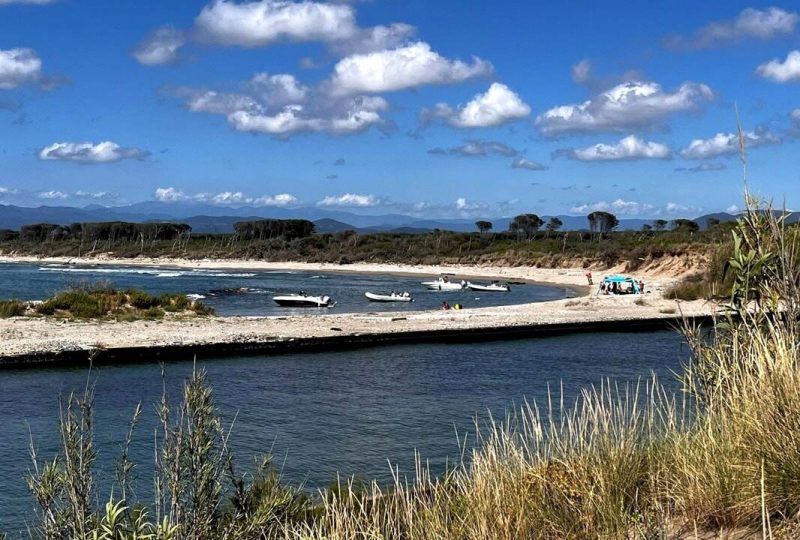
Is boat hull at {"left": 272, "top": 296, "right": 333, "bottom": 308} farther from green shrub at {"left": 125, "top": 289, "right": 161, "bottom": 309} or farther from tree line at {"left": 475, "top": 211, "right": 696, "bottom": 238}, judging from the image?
tree line at {"left": 475, "top": 211, "right": 696, "bottom": 238}

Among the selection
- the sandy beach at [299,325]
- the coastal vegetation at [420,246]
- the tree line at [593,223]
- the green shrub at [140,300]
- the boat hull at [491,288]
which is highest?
the tree line at [593,223]

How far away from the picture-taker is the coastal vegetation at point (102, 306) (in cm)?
3541

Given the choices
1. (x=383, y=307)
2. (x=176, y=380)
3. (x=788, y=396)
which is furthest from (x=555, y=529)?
(x=383, y=307)

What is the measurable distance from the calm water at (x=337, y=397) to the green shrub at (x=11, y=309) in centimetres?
1124

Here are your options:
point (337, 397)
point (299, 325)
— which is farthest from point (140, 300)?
point (337, 397)

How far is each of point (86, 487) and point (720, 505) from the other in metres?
4.01

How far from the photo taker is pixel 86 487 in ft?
15.9

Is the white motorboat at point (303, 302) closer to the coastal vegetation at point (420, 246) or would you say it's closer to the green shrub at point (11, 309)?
the green shrub at point (11, 309)

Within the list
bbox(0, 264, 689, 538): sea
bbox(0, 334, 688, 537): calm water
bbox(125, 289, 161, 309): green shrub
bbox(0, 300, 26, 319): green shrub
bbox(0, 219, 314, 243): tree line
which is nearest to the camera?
bbox(0, 264, 689, 538): sea

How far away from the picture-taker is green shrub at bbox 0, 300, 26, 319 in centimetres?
3484

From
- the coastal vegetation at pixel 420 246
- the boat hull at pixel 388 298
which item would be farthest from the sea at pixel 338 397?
the coastal vegetation at pixel 420 246

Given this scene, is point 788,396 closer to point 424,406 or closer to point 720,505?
point 720,505

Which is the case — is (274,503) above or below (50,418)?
above

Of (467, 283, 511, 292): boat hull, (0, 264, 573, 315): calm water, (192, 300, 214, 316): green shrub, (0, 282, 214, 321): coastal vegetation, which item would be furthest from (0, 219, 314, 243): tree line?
(0, 282, 214, 321): coastal vegetation
